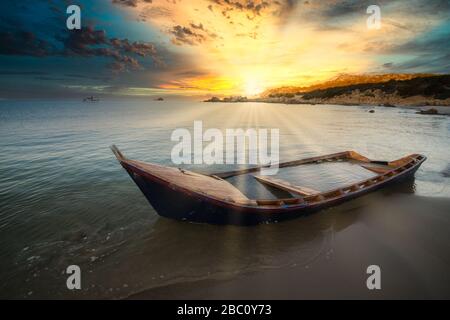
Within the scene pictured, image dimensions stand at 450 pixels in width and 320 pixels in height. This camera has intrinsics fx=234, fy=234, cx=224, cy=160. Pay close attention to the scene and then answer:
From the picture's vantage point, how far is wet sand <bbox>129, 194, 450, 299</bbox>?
5.57 meters

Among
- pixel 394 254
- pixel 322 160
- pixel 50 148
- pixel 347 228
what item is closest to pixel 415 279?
pixel 394 254

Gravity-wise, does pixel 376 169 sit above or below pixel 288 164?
below

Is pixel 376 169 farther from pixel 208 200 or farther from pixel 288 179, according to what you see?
pixel 208 200

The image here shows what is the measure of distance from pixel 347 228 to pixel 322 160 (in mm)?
8516

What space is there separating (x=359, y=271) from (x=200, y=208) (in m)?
4.72

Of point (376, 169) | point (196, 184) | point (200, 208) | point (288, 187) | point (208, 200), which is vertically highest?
point (196, 184)

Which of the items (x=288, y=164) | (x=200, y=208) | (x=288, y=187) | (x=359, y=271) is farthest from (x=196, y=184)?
(x=288, y=164)

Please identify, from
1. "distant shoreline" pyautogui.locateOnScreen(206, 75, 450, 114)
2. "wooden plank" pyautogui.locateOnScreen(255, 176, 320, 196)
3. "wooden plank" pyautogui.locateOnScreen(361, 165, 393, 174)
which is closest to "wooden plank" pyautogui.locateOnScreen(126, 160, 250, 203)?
"wooden plank" pyautogui.locateOnScreen(255, 176, 320, 196)

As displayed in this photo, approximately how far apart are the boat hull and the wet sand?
1529 millimetres

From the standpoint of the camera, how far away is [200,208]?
7488 mm

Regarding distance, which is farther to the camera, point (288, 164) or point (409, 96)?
point (409, 96)

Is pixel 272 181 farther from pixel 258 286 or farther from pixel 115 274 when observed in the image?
pixel 115 274

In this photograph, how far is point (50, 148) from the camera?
23.1 metres

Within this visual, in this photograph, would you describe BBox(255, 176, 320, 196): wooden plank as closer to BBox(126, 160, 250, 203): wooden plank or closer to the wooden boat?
the wooden boat
